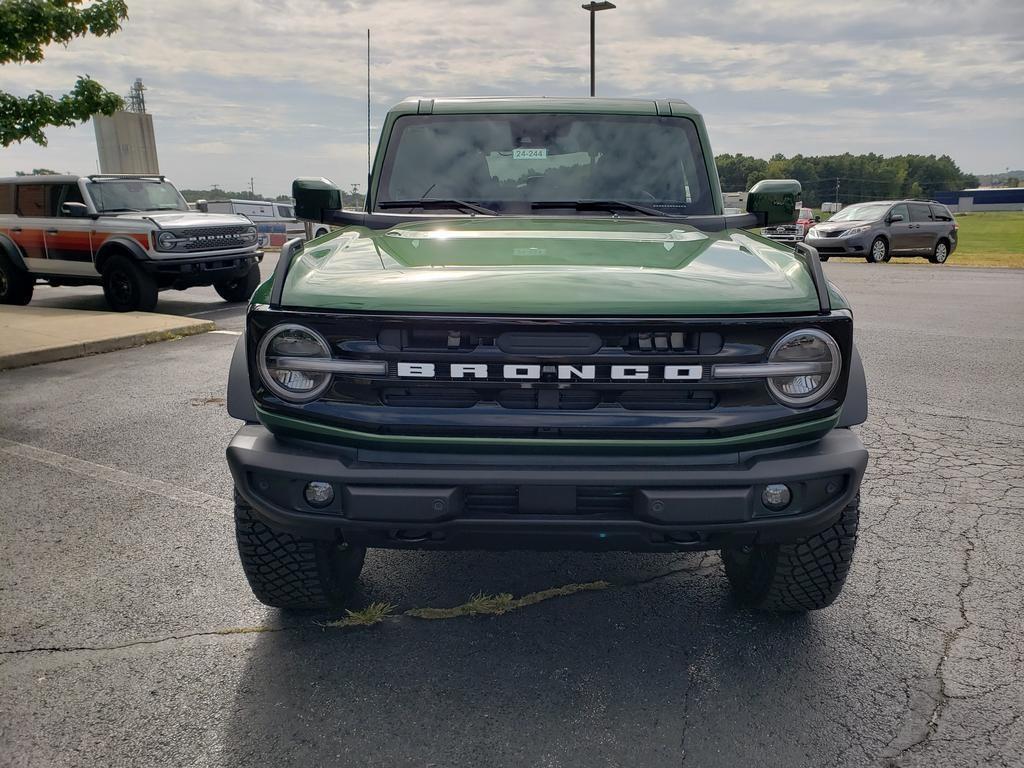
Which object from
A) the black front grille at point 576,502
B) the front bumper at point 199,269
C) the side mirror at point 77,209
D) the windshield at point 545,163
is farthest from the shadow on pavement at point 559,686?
the side mirror at point 77,209

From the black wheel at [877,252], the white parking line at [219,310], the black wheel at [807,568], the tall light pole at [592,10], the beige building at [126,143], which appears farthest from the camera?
the beige building at [126,143]

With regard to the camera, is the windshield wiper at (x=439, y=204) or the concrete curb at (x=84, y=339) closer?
the windshield wiper at (x=439, y=204)

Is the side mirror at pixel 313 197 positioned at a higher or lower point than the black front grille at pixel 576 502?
higher

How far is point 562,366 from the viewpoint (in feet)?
7.72

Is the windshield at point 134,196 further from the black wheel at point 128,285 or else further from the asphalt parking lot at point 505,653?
the asphalt parking lot at point 505,653

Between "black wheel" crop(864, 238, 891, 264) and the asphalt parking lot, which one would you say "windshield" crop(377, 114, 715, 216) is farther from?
"black wheel" crop(864, 238, 891, 264)

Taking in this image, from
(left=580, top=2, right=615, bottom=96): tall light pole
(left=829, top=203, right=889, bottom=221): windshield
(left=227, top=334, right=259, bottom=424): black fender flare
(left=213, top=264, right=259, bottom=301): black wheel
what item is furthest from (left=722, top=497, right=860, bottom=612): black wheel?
(left=580, top=2, right=615, bottom=96): tall light pole

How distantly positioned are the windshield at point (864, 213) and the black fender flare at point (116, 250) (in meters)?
17.6

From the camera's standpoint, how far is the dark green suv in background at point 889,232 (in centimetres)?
2127

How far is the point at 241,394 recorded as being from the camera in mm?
2639

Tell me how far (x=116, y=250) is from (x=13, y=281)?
7.84 feet

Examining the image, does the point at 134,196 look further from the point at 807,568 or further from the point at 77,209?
the point at 807,568

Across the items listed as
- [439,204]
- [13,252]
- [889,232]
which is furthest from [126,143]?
[439,204]

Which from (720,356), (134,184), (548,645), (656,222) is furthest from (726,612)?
(134,184)
